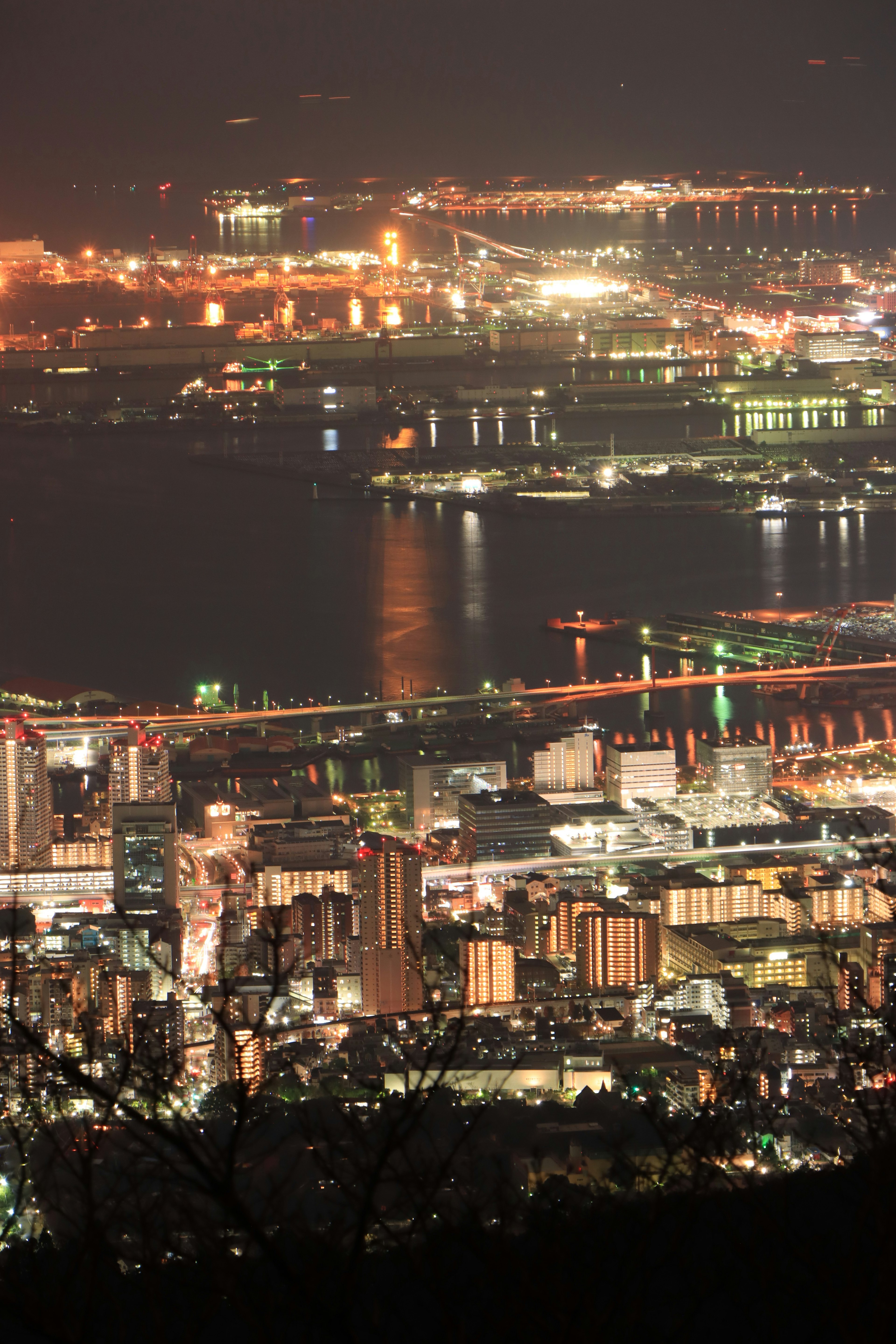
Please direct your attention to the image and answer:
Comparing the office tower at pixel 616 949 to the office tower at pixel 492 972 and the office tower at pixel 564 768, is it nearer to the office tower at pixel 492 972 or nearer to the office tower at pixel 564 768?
the office tower at pixel 492 972

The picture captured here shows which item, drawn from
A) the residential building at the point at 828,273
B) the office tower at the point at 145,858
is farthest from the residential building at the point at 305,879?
the residential building at the point at 828,273

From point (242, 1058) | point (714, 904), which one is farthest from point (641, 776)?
point (242, 1058)

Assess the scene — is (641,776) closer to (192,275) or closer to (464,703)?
(464,703)

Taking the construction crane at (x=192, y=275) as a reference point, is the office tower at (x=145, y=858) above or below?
below

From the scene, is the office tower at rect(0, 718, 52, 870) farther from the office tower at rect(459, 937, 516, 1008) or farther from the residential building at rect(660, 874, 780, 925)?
the residential building at rect(660, 874, 780, 925)

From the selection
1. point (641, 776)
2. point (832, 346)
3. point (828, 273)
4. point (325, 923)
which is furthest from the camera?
point (828, 273)

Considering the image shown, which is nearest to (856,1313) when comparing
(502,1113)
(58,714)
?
(502,1113)
